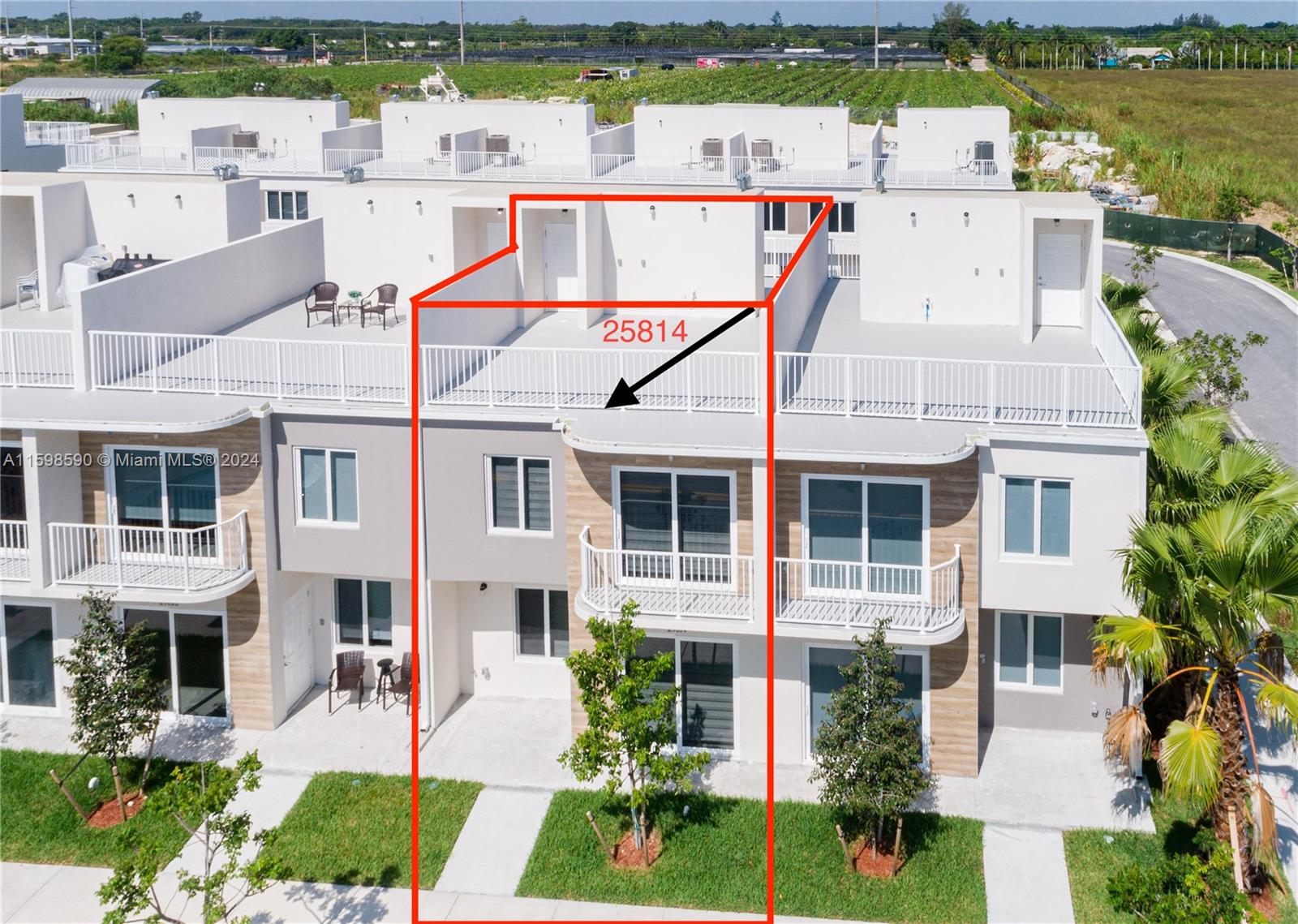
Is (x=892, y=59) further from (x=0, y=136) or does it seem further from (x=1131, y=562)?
(x=1131, y=562)

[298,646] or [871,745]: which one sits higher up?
[871,745]

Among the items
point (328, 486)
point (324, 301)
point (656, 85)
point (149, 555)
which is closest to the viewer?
point (328, 486)

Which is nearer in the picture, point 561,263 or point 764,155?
point 561,263

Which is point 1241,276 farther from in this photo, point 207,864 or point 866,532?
point 207,864

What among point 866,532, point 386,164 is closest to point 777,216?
point 386,164

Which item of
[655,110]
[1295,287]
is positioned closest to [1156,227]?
[1295,287]

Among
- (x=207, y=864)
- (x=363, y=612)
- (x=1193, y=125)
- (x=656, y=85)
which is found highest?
(x=656, y=85)

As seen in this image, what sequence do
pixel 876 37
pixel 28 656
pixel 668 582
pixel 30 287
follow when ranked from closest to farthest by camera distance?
pixel 668 582
pixel 28 656
pixel 30 287
pixel 876 37
